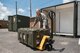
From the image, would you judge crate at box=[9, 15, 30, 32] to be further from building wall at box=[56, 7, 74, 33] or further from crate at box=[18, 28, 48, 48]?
crate at box=[18, 28, 48, 48]

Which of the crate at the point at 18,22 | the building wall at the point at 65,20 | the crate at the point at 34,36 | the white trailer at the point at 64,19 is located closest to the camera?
the crate at the point at 34,36

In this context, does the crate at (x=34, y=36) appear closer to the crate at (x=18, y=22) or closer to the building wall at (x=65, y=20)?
the building wall at (x=65, y=20)

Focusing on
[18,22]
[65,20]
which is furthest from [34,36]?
[18,22]

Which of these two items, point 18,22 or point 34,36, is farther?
point 18,22

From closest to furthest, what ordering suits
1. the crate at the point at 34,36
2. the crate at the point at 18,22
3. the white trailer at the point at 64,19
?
the crate at the point at 34,36, the white trailer at the point at 64,19, the crate at the point at 18,22

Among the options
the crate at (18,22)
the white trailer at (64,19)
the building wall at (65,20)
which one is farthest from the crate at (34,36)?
the crate at (18,22)

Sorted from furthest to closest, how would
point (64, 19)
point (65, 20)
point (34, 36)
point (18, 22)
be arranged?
1. point (18, 22)
2. point (64, 19)
3. point (65, 20)
4. point (34, 36)

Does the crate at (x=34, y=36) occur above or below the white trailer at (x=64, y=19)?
below

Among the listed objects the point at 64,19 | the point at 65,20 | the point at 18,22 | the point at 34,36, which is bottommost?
the point at 34,36

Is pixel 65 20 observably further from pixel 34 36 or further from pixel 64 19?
pixel 34 36

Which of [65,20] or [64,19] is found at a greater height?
[64,19]

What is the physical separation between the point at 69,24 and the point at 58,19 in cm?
160

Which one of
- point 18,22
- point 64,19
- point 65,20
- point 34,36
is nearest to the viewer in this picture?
point 34,36

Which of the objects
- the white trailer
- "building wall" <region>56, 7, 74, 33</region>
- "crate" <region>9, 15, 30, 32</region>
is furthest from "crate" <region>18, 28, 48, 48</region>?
"crate" <region>9, 15, 30, 32</region>
